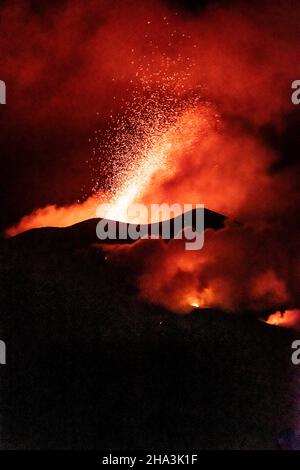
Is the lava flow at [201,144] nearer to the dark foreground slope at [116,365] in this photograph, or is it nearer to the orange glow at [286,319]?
the orange glow at [286,319]

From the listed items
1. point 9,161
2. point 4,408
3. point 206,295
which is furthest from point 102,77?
point 4,408

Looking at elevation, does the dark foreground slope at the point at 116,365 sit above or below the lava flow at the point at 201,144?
below

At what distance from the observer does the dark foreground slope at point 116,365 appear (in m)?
4.23

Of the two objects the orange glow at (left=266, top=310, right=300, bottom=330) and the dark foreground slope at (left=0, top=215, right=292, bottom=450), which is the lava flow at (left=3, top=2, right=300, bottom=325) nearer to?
the orange glow at (left=266, top=310, right=300, bottom=330)

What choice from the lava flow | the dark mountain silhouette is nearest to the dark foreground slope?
the dark mountain silhouette

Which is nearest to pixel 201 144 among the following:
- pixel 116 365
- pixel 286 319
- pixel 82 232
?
pixel 82 232

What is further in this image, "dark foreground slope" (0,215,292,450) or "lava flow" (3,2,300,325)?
"lava flow" (3,2,300,325)

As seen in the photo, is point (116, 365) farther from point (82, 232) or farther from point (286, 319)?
point (286, 319)

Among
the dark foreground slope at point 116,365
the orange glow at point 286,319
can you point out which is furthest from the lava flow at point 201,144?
the dark foreground slope at point 116,365

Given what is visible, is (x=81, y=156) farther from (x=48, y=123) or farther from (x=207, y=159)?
(x=207, y=159)

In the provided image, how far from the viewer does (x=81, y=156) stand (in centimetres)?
441

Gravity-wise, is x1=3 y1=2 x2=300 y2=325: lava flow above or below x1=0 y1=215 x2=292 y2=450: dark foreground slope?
above

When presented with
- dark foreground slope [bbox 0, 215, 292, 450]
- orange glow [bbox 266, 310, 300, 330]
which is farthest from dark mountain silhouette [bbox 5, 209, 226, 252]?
orange glow [bbox 266, 310, 300, 330]

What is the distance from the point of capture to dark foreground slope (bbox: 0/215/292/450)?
4.23m
